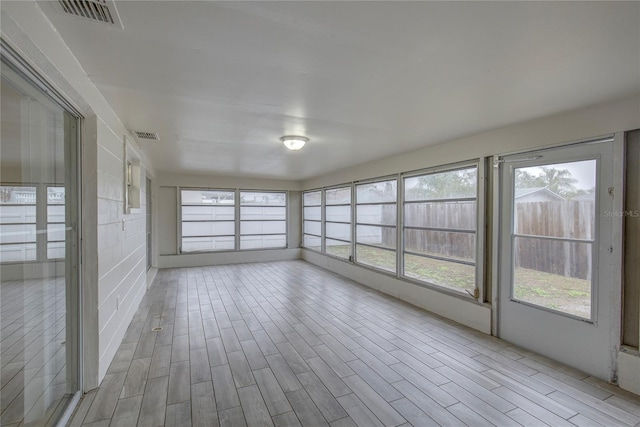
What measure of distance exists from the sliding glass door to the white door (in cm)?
405

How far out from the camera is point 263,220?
8656 millimetres

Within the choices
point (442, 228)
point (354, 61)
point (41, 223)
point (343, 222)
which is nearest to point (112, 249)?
point (41, 223)

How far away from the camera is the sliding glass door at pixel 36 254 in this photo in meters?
1.35

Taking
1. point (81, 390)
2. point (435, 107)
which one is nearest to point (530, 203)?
point (435, 107)

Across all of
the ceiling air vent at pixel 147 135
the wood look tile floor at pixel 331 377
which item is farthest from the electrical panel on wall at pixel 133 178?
the wood look tile floor at pixel 331 377

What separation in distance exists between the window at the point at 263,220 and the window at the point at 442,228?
4775 mm

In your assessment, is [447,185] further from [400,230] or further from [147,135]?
[147,135]

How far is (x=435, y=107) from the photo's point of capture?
8.58 ft

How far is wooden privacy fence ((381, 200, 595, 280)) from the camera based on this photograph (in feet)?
8.82

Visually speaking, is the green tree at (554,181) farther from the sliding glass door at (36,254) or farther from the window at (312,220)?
the window at (312,220)

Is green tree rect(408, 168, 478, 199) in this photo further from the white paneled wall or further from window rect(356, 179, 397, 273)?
the white paneled wall

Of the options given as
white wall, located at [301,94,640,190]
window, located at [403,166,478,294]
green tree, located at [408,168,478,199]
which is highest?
white wall, located at [301,94,640,190]

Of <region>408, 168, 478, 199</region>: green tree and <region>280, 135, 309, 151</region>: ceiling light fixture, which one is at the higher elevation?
<region>280, 135, 309, 151</region>: ceiling light fixture

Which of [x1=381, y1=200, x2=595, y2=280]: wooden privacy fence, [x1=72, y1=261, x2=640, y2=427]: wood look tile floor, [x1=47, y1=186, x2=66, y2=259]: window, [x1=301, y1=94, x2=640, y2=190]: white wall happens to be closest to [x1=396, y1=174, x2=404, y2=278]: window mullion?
[x1=301, y1=94, x2=640, y2=190]: white wall
